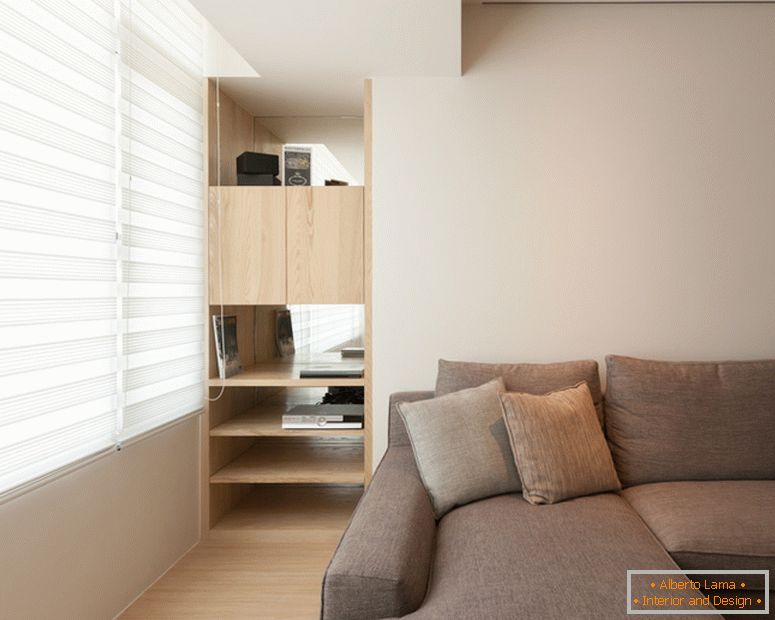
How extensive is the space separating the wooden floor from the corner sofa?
2.14 feet

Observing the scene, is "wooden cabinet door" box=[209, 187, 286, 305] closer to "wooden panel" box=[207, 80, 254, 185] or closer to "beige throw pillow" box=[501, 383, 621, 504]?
"wooden panel" box=[207, 80, 254, 185]

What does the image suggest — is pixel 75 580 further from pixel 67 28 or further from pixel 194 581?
pixel 67 28

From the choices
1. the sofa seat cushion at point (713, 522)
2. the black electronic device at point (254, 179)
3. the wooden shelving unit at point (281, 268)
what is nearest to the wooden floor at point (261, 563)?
the wooden shelving unit at point (281, 268)

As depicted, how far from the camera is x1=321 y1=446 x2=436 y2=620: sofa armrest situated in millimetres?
1619

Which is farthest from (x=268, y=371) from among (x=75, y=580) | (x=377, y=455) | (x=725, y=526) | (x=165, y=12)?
(x=725, y=526)

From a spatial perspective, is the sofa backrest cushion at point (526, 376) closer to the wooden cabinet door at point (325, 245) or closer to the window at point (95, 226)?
the wooden cabinet door at point (325, 245)

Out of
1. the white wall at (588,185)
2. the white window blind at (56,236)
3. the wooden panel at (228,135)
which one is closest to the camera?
the white window blind at (56,236)

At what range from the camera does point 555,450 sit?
2352mm

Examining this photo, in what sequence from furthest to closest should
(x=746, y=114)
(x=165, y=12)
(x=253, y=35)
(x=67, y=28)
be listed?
1. (x=746, y=114)
2. (x=165, y=12)
3. (x=253, y=35)
4. (x=67, y=28)

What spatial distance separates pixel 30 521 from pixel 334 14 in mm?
1975

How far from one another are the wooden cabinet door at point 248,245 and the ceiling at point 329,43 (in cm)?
57

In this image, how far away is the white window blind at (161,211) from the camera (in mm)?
2504

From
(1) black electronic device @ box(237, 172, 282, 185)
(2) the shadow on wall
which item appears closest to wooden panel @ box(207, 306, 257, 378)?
(1) black electronic device @ box(237, 172, 282, 185)

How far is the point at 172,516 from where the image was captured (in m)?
2.88
